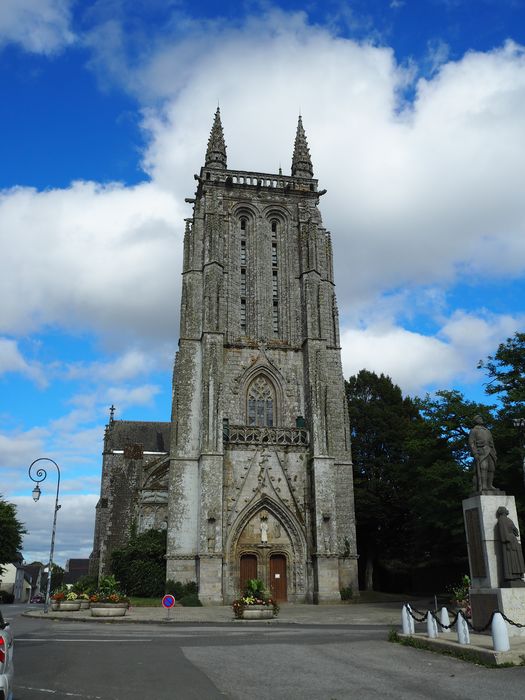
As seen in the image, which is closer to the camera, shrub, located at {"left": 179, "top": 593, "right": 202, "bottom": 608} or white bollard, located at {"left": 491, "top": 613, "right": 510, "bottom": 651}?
white bollard, located at {"left": 491, "top": 613, "right": 510, "bottom": 651}

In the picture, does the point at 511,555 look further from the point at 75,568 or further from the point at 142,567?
the point at 75,568

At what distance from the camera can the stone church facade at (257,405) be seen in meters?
29.8

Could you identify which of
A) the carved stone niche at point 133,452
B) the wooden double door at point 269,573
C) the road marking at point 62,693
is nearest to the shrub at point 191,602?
the wooden double door at point 269,573

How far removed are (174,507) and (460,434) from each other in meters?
14.9

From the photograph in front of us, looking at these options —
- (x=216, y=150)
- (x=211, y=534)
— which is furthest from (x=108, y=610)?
(x=216, y=150)

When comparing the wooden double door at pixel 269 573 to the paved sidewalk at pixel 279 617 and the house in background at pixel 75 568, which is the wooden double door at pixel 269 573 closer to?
the paved sidewalk at pixel 279 617

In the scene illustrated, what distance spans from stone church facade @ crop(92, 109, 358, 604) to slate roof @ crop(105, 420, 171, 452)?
11254 mm

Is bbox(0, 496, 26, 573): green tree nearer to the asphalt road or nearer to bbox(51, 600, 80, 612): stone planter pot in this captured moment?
bbox(51, 600, 80, 612): stone planter pot

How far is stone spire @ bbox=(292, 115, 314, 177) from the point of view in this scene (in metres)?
41.0

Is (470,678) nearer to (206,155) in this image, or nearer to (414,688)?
(414,688)

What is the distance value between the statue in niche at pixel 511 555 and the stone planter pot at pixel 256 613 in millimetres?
10160

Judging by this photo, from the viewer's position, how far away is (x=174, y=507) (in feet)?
101

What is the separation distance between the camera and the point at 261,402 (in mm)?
34281

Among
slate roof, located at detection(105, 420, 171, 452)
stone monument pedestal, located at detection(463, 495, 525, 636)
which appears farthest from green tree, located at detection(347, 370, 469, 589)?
slate roof, located at detection(105, 420, 171, 452)
